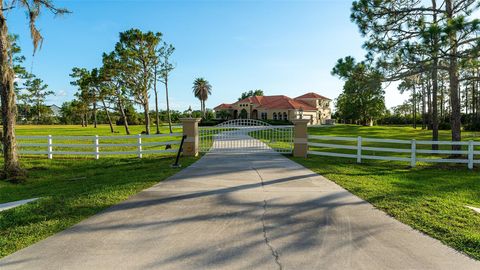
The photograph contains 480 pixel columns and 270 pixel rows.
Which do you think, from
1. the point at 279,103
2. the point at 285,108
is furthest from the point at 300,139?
→ the point at 279,103

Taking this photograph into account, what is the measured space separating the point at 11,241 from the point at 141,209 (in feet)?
6.25

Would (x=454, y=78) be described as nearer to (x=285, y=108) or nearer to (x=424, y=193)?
(x=424, y=193)

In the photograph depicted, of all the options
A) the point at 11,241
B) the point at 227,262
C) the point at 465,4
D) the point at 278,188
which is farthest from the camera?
the point at 465,4

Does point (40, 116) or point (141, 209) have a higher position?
point (40, 116)

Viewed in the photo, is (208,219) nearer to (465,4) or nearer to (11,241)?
(11,241)

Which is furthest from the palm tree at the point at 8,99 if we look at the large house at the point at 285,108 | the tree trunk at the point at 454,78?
the large house at the point at 285,108

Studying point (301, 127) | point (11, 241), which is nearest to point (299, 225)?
point (11, 241)

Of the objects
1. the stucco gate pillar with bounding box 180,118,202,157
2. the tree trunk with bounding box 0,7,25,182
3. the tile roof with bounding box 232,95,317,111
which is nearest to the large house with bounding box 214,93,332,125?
the tile roof with bounding box 232,95,317,111

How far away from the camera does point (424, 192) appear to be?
6930 millimetres

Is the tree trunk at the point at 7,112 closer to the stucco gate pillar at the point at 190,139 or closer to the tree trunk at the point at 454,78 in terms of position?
the stucco gate pillar at the point at 190,139

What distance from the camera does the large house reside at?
2335 inches

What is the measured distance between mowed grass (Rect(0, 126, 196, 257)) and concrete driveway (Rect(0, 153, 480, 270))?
1.15ft

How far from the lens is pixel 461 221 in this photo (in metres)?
4.90

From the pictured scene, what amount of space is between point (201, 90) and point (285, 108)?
32.5 meters
